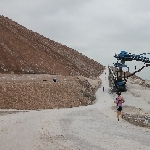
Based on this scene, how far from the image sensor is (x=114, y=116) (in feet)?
82.2

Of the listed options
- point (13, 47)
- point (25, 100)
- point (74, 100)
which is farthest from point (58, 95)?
point (13, 47)

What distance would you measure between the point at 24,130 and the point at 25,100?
474 inches

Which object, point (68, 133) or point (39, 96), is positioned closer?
point (68, 133)

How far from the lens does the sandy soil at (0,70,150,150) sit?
49.6 ft

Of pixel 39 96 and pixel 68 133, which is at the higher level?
pixel 39 96

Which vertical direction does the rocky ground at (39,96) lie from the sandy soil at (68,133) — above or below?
above

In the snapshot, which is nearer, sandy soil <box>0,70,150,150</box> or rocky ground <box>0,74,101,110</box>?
sandy soil <box>0,70,150,150</box>

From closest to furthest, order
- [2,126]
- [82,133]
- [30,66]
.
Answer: [82,133] → [2,126] → [30,66]

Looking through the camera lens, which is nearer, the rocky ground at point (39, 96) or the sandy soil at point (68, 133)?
the sandy soil at point (68, 133)

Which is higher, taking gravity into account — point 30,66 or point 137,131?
point 30,66

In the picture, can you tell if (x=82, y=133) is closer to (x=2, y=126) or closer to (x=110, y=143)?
(x=110, y=143)

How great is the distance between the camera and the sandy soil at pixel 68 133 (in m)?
15.1

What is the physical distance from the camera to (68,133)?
58.6ft

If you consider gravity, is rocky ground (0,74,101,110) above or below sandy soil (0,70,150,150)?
above
